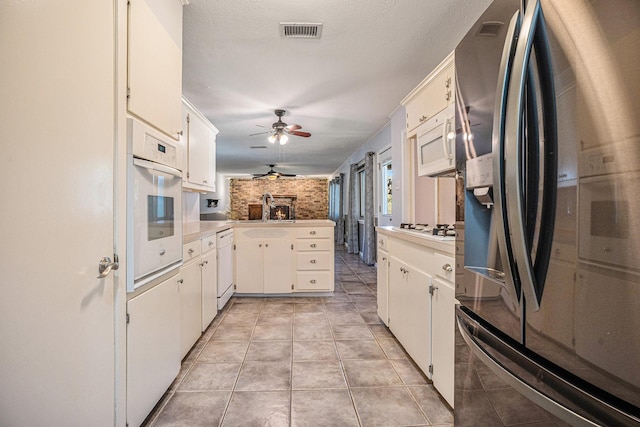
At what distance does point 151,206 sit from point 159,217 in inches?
3.7

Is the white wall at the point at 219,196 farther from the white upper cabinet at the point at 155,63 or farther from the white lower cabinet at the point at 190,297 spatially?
the white upper cabinet at the point at 155,63

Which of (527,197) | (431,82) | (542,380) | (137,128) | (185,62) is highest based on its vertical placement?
(185,62)

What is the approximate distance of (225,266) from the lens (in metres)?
3.23

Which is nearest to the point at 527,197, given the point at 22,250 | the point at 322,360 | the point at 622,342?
the point at 622,342

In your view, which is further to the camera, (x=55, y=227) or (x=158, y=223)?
(x=158, y=223)

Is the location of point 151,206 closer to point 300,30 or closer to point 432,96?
point 300,30

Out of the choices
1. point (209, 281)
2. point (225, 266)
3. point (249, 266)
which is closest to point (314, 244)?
point (249, 266)

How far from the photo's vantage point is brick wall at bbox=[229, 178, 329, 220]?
11297mm

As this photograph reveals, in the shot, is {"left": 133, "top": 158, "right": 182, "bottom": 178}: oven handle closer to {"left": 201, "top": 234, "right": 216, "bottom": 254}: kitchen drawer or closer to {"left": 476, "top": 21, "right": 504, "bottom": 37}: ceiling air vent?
{"left": 201, "top": 234, "right": 216, "bottom": 254}: kitchen drawer

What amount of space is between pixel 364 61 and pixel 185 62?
1.59 metres

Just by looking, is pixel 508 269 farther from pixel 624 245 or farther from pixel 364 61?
pixel 364 61

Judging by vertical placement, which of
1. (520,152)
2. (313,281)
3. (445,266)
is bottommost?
(313,281)

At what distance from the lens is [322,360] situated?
213 cm

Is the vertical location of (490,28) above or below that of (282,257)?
above
